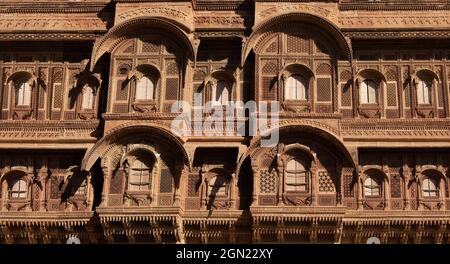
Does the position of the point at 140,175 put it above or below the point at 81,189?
above

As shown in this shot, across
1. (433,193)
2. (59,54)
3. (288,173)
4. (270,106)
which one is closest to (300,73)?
(270,106)

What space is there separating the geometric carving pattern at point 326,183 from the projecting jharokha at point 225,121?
0.06 meters

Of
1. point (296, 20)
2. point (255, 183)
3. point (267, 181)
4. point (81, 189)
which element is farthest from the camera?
point (296, 20)

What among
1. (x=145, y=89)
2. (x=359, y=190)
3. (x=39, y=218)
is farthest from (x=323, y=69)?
(x=39, y=218)

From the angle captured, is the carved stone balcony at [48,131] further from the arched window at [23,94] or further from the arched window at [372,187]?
the arched window at [372,187]

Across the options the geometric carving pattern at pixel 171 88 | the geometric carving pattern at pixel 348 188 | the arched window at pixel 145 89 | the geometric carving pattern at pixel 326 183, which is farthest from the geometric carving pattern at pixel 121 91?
the geometric carving pattern at pixel 348 188

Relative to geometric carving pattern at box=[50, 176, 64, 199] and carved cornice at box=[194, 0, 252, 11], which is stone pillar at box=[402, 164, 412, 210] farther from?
geometric carving pattern at box=[50, 176, 64, 199]

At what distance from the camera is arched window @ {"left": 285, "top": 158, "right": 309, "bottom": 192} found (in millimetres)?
23141

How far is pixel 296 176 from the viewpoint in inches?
917

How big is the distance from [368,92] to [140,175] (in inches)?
255

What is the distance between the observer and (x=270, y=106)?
23.6 metres

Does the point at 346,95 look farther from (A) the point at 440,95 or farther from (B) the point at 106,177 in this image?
(B) the point at 106,177

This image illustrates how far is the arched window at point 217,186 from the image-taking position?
2352 cm

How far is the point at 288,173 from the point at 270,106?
1.81 m
